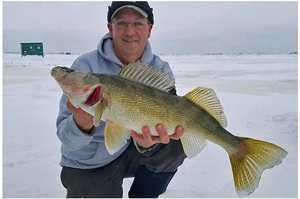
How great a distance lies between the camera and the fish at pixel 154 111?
175 cm

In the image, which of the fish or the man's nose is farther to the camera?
the man's nose

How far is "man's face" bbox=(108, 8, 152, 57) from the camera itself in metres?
2.40

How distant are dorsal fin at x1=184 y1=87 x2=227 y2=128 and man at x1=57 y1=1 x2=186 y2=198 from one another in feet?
1.52

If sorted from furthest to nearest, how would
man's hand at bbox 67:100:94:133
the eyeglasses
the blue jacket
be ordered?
the eyeglasses
the blue jacket
man's hand at bbox 67:100:94:133

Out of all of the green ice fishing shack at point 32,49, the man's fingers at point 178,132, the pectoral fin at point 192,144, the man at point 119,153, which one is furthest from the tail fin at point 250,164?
the green ice fishing shack at point 32,49

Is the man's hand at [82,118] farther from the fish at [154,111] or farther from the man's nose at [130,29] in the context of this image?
the man's nose at [130,29]

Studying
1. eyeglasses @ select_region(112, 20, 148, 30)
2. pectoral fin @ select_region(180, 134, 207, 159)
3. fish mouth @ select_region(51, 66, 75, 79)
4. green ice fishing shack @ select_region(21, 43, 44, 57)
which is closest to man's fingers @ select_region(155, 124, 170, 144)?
pectoral fin @ select_region(180, 134, 207, 159)

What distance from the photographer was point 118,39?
2.44 metres

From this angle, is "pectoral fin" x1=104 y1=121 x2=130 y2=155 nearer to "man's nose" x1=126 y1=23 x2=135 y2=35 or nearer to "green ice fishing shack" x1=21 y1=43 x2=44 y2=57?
"man's nose" x1=126 y1=23 x2=135 y2=35

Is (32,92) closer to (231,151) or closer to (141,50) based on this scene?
(141,50)

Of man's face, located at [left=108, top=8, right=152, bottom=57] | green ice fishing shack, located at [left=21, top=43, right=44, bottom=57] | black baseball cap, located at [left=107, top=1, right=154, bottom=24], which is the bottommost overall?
green ice fishing shack, located at [left=21, top=43, right=44, bottom=57]

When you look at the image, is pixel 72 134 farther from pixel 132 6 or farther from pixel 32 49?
pixel 32 49

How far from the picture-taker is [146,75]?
1921 mm

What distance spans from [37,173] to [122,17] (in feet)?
5.87
